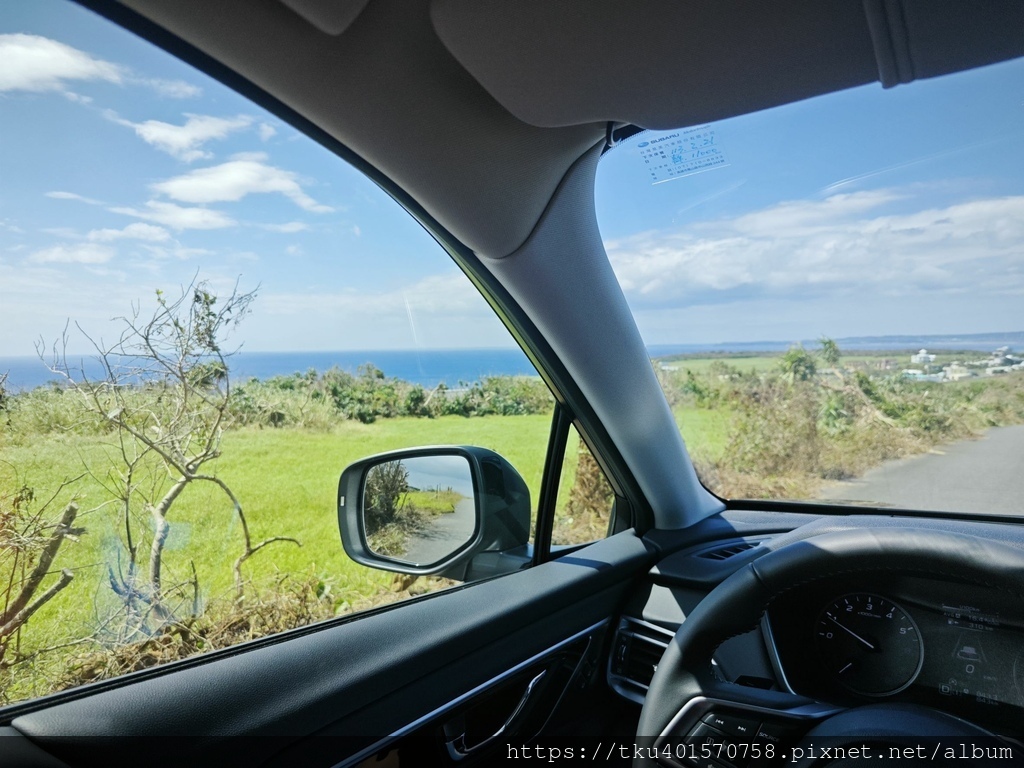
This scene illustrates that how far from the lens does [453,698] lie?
2.21m

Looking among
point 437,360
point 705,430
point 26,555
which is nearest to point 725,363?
point 705,430

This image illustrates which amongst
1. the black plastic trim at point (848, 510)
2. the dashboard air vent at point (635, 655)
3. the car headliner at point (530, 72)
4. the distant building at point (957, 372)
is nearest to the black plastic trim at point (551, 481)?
the dashboard air vent at point (635, 655)

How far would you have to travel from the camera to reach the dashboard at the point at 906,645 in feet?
6.03

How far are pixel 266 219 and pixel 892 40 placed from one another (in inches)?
72.4

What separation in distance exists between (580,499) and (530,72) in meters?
2.09

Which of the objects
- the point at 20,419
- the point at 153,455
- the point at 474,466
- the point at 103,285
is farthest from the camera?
the point at 474,466

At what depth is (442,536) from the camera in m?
2.98

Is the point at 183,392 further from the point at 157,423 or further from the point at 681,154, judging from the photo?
the point at 681,154

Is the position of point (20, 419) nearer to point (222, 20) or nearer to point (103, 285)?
point (103, 285)

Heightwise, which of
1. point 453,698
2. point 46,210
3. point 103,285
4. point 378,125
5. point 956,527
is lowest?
point 453,698

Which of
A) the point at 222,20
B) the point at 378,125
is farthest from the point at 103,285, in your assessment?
the point at 378,125

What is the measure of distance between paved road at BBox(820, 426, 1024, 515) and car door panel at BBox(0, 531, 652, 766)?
1.39m

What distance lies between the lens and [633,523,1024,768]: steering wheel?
166 cm

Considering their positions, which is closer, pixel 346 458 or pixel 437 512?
pixel 346 458
